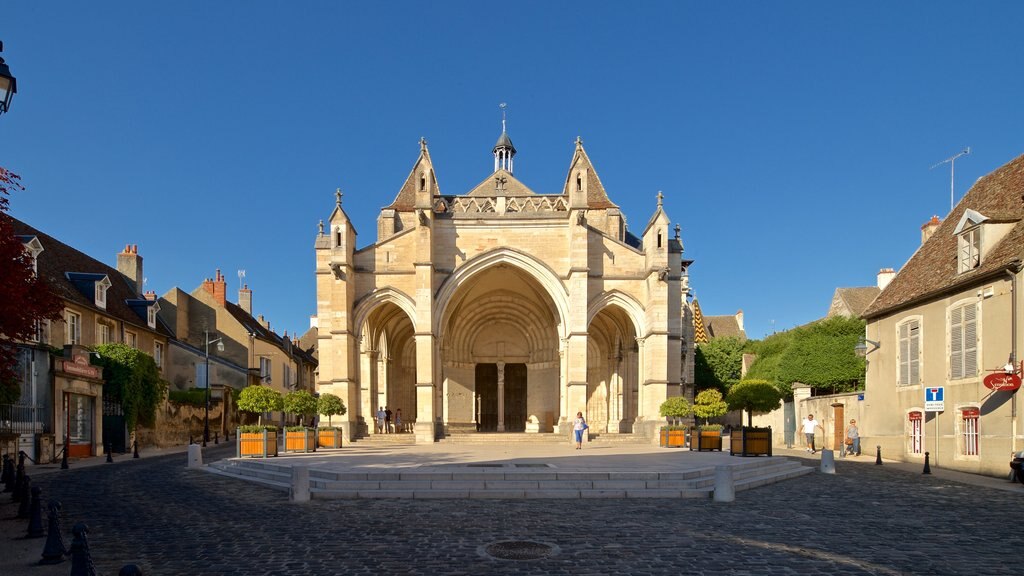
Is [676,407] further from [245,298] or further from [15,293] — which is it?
[245,298]

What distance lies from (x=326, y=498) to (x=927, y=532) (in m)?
9.09

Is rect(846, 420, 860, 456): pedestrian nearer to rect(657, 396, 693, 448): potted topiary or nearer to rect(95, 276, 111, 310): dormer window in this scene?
rect(657, 396, 693, 448): potted topiary

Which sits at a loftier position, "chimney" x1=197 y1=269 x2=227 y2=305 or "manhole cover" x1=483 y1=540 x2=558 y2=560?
"chimney" x1=197 y1=269 x2=227 y2=305

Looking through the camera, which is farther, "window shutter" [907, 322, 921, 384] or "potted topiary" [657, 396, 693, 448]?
"potted topiary" [657, 396, 693, 448]

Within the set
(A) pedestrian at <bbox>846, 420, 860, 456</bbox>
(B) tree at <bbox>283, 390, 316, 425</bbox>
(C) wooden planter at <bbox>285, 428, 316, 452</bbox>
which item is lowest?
(A) pedestrian at <bbox>846, 420, 860, 456</bbox>

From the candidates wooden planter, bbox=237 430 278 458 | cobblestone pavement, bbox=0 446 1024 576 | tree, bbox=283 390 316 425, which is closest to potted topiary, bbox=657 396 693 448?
cobblestone pavement, bbox=0 446 1024 576

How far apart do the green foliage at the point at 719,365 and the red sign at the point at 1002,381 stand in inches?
1253

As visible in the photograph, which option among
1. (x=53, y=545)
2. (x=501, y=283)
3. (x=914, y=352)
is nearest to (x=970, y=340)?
(x=914, y=352)

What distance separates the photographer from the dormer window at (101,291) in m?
25.4

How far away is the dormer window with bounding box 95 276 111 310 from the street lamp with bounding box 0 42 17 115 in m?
21.5

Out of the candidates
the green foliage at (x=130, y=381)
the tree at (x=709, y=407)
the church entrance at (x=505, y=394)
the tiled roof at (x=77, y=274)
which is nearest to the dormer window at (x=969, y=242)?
the tree at (x=709, y=407)

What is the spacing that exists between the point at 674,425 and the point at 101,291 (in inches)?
868

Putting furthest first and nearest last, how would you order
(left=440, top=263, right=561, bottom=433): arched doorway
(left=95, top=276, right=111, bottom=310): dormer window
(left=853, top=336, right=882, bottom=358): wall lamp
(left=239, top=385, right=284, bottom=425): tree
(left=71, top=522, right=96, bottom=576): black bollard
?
1. (left=440, top=263, right=561, bottom=433): arched doorway
2. (left=95, top=276, right=111, bottom=310): dormer window
3. (left=853, top=336, right=882, bottom=358): wall lamp
4. (left=239, top=385, right=284, bottom=425): tree
5. (left=71, top=522, right=96, bottom=576): black bollard

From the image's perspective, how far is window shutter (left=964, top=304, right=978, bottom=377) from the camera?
16.9 meters
